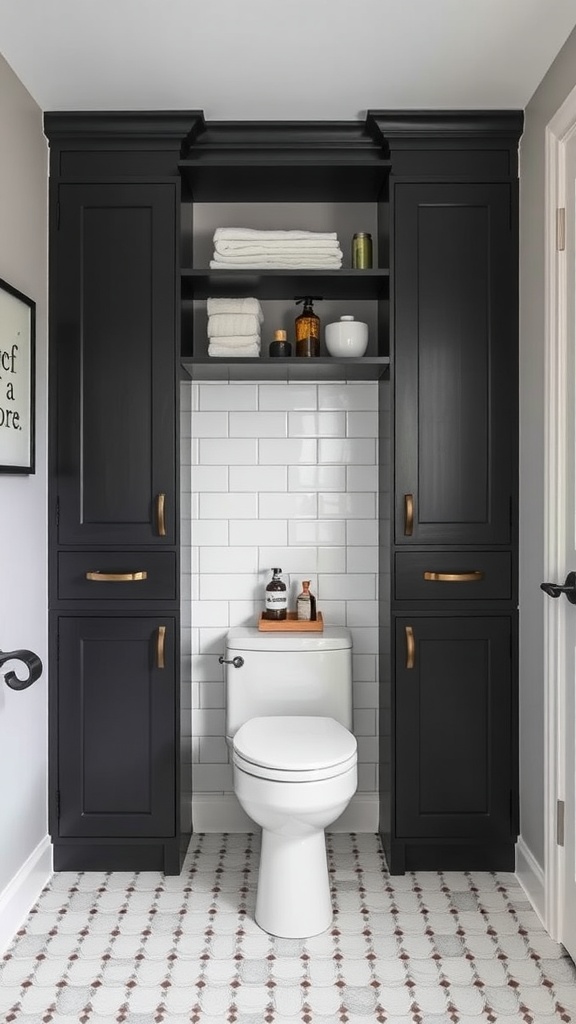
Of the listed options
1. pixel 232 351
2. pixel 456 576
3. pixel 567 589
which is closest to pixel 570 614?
pixel 567 589

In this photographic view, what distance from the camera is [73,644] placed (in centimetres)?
261

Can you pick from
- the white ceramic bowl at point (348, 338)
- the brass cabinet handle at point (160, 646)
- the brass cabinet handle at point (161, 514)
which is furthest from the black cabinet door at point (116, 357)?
the white ceramic bowl at point (348, 338)

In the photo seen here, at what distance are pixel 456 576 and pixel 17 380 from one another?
1470mm

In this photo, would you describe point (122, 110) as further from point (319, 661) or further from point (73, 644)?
point (319, 661)

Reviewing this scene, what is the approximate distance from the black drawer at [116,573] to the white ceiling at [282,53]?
1427mm

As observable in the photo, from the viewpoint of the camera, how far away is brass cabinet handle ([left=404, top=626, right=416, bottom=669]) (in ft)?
8.44

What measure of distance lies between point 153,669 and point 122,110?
179cm

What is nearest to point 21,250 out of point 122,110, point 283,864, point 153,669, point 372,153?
point 122,110

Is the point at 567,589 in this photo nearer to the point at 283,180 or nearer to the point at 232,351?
the point at 232,351

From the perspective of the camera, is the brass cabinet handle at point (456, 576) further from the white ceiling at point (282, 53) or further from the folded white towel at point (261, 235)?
the white ceiling at point (282, 53)

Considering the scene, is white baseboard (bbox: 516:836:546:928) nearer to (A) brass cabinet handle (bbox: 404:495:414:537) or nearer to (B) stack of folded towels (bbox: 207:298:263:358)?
(A) brass cabinet handle (bbox: 404:495:414:537)

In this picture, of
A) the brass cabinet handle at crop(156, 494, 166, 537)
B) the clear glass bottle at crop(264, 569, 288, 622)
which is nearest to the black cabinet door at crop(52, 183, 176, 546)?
the brass cabinet handle at crop(156, 494, 166, 537)

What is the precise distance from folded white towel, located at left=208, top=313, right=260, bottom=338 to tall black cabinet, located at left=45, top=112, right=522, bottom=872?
0.12 meters

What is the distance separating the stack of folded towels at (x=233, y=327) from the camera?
263 cm
